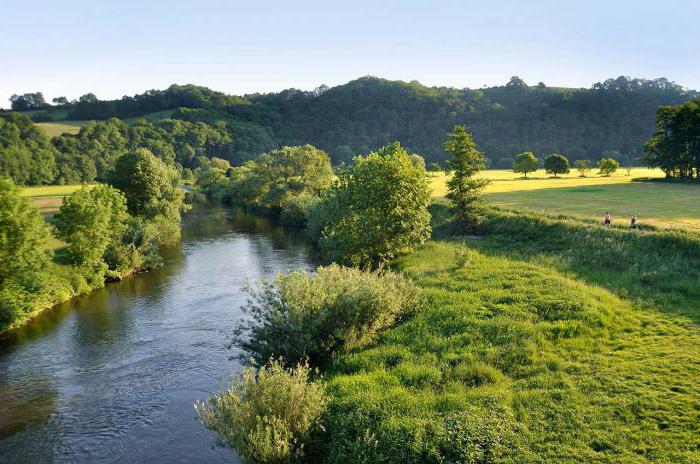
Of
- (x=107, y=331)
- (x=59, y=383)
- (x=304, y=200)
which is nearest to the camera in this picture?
(x=59, y=383)

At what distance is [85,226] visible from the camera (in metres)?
37.9

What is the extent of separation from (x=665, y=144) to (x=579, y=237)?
5060 cm

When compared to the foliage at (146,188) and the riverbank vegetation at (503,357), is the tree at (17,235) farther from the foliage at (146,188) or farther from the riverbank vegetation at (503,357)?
the foliage at (146,188)

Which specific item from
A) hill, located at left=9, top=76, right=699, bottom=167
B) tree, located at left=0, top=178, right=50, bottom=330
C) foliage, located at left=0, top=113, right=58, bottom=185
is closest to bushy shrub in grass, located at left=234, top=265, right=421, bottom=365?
tree, located at left=0, top=178, right=50, bottom=330

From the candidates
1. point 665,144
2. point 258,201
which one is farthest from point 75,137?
point 665,144

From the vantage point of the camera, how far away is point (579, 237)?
3716 centimetres

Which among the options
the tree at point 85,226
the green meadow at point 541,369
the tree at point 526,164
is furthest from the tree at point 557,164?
the tree at point 85,226

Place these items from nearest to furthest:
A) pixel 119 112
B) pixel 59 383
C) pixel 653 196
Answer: pixel 59 383 < pixel 653 196 < pixel 119 112

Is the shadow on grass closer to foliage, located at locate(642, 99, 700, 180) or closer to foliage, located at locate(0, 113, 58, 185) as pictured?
foliage, located at locate(642, 99, 700, 180)

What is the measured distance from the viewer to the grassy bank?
1366 centimetres

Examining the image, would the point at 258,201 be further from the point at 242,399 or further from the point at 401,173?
the point at 242,399

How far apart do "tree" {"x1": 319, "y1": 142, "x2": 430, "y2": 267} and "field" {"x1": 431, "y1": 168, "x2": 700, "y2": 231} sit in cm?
1710

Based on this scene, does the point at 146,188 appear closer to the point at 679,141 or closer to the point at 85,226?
the point at 85,226

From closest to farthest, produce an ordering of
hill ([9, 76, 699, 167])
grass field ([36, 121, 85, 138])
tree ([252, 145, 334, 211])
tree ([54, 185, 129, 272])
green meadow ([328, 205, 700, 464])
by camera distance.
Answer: green meadow ([328, 205, 700, 464]) < tree ([54, 185, 129, 272]) < tree ([252, 145, 334, 211]) < grass field ([36, 121, 85, 138]) < hill ([9, 76, 699, 167])
